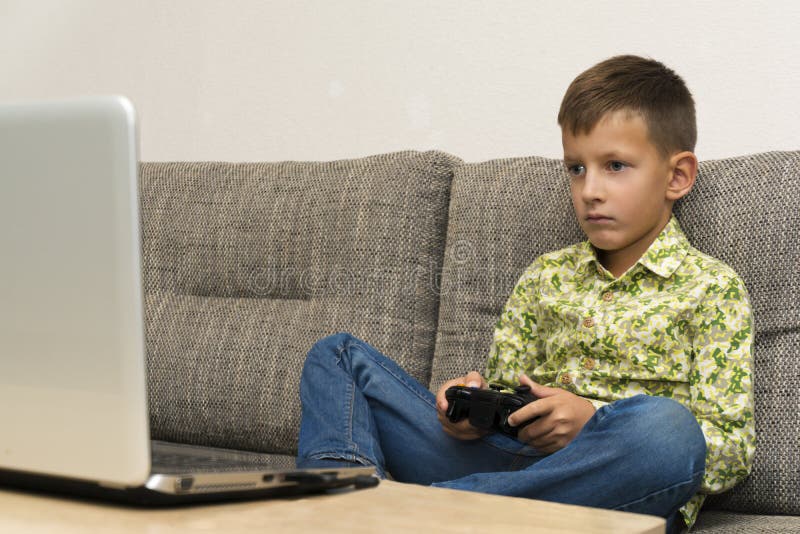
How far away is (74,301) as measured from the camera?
0.60m

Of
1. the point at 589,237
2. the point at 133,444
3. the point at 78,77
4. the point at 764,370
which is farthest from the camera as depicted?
the point at 78,77

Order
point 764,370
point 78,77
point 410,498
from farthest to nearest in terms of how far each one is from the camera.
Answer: point 78,77, point 764,370, point 410,498

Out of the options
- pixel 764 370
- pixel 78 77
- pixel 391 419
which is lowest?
pixel 391 419

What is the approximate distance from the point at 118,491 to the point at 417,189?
3.69 ft

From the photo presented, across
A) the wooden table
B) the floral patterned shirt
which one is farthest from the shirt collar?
the wooden table

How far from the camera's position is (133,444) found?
0.59 meters

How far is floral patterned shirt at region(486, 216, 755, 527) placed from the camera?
121 centimetres

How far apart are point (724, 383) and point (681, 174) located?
1.15 ft

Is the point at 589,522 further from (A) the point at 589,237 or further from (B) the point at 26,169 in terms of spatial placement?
(A) the point at 589,237

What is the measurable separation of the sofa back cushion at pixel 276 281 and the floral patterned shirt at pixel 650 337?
0.84 ft

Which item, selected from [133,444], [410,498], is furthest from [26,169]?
[410,498]

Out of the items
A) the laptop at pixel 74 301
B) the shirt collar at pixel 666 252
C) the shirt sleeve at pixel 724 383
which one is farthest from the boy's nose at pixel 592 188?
the laptop at pixel 74 301

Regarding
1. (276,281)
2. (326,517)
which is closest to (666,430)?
(326,517)

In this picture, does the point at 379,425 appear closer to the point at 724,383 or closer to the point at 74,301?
the point at 724,383
